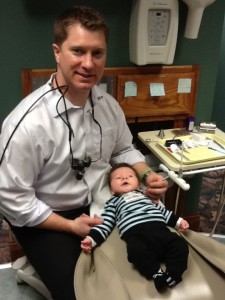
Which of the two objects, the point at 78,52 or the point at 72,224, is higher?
the point at 78,52

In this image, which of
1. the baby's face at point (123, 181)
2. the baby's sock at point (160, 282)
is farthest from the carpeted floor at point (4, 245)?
the baby's sock at point (160, 282)

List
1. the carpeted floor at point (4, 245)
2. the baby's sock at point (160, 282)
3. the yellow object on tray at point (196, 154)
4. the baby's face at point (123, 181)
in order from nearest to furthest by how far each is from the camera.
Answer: the baby's sock at point (160, 282) → the baby's face at point (123, 181) → the yellow object on tray at point (196, 154) → the carpeted floor at point (4, 245)

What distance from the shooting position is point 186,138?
1.92 m

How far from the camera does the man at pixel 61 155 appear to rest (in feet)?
4.24

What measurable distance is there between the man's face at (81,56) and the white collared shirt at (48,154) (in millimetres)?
126

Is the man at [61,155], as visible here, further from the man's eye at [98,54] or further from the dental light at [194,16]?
the dental light at [194,16]

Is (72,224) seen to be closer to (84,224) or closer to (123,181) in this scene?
(84,224)

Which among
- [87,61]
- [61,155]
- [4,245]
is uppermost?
[87,61]

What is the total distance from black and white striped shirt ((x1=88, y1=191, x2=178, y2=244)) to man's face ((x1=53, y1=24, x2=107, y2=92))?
1.57ft

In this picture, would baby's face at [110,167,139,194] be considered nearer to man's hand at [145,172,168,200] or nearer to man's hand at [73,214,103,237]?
man's hand at [145,172,168,200]

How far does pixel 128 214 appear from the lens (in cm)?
141

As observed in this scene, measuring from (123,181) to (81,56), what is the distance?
546 mm

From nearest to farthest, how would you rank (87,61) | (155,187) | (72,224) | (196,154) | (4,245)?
(87,61) → (72,224) → (155,187) → (196,154) → (4,245)

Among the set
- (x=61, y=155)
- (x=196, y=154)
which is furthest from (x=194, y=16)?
(x=61, y=155)
